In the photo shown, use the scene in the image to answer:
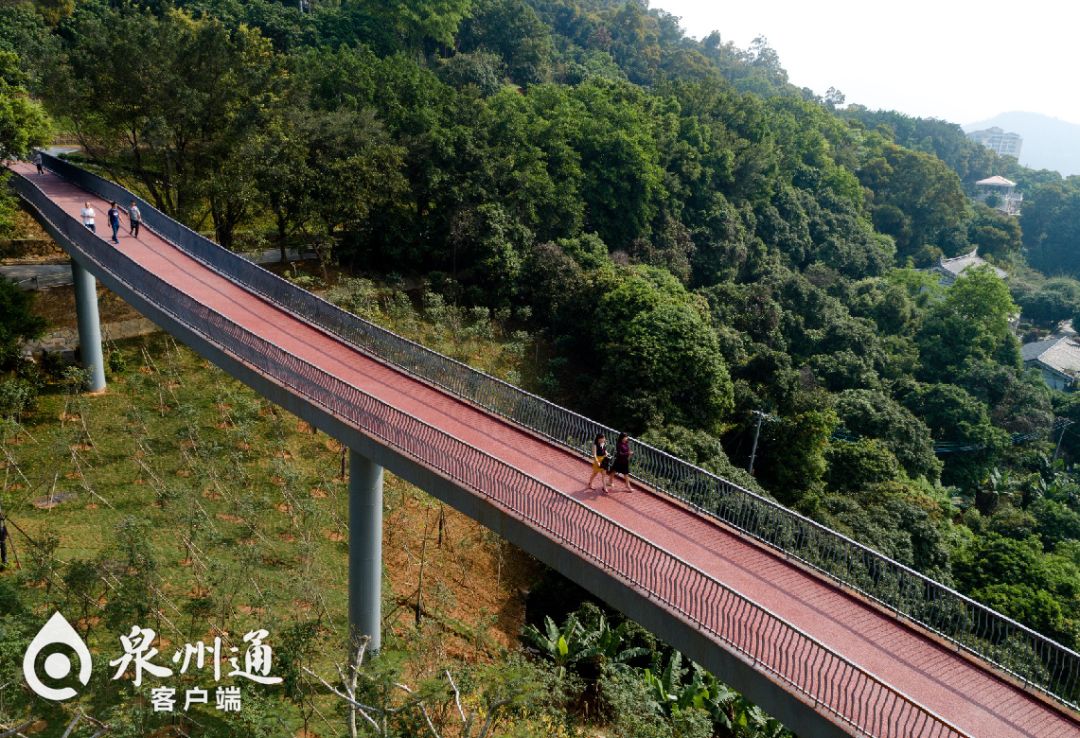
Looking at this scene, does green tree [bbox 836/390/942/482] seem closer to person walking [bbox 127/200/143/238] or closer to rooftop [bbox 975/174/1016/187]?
person walking [bbox 127/200/143/238]

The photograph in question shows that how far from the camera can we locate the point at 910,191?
81.6 metres

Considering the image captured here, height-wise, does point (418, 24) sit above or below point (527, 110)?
above

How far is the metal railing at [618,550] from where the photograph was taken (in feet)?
33.3

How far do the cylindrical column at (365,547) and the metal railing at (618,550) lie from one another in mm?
1580

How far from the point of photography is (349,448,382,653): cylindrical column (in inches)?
649

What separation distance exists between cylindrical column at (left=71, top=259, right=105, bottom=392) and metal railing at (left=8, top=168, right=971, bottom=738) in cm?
934

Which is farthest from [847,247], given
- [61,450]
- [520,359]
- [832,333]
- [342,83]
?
[61,450]

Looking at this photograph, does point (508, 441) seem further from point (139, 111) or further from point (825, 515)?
point (139, 111)

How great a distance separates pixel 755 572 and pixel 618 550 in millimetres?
2552

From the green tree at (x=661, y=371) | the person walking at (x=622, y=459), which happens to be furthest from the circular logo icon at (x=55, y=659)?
the green tree at (x=661, y=371)

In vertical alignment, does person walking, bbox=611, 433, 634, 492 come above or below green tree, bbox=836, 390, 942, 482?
above

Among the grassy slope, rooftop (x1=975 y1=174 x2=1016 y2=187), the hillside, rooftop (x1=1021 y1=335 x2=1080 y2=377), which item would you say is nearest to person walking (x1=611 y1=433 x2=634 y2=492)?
the hillside

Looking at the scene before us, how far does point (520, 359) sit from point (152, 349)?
50.3 ft

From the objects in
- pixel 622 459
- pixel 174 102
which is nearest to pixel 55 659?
pixel 622 459
